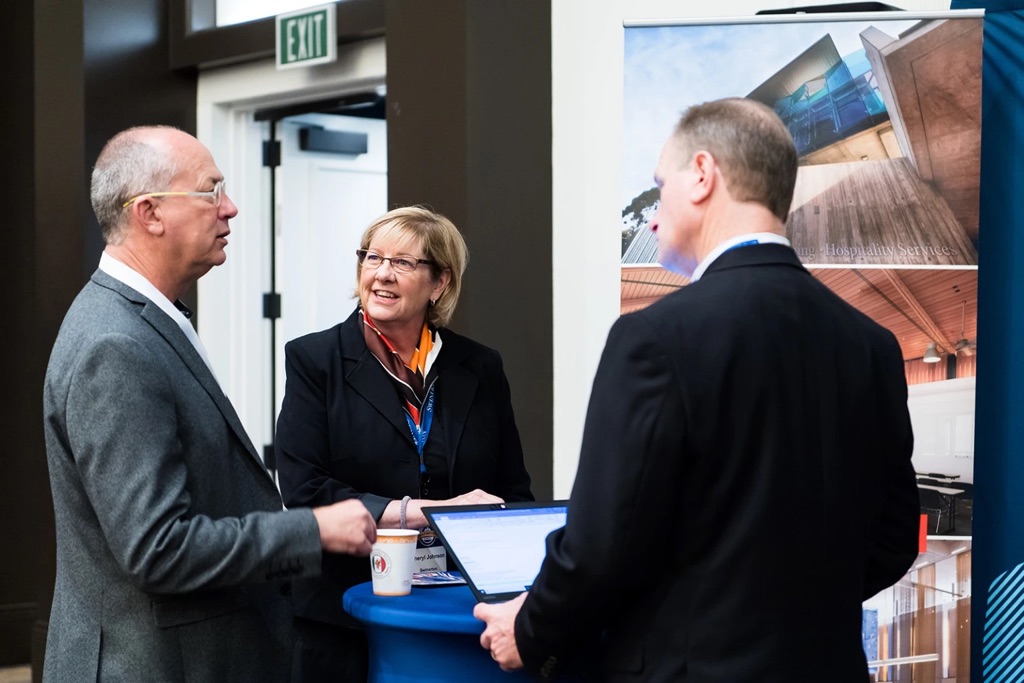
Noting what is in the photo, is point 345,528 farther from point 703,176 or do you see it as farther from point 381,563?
point 703,176

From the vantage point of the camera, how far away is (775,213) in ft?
5.27

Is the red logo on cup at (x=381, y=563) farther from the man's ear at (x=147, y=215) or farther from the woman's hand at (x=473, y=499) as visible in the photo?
the man's ear at (x=147, y=215)

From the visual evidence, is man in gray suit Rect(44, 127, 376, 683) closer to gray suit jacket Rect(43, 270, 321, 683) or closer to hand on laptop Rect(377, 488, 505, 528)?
gray suit jacket Rect(43, 270, 321, 683)

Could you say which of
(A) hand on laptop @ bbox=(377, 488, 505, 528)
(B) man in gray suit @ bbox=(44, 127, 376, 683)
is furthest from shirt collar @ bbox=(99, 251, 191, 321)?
(A) hand on laptop @ bbox=(377, 488, 505, 528)

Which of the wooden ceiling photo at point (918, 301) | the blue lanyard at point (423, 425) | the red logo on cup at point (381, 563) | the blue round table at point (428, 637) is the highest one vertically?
the wooden ceiling photo at point (918, 301)

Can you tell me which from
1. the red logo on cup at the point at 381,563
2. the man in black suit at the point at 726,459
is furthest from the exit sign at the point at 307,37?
the man in black suit at the point at 726,459

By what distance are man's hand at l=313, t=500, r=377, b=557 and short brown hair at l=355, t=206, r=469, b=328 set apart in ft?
2.96

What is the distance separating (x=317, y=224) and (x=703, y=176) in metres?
3.93

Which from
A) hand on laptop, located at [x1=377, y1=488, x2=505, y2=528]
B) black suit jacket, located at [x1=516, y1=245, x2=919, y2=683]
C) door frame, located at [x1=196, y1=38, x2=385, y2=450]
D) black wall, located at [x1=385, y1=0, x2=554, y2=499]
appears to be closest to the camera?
black suit jacket, located at [x1=516, y1=245, x2=919, y2=683]

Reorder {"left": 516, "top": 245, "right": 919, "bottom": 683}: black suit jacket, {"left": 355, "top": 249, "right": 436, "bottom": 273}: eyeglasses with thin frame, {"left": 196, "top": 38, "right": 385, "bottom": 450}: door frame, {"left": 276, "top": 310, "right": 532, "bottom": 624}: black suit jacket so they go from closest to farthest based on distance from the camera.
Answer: {"left": 516, "top": 245, "right": 919, "bottom": 683}: black suit jacket, {"left": 276, "top": 310, "right": 532, "bottom": 624}: black suit jacket, {"left": 355, "top": 249, "right": 436, "bottom": 273}: eyeglasses with thin frame, {"left": 196, "top": 38, "right": 385, "bottom": 450}: door frame

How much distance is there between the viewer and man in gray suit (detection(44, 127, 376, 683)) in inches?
66.2

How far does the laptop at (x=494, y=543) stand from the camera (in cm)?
183

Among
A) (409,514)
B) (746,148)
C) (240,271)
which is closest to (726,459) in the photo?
(746,148)

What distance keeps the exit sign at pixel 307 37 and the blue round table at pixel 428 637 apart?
3.02 meters
